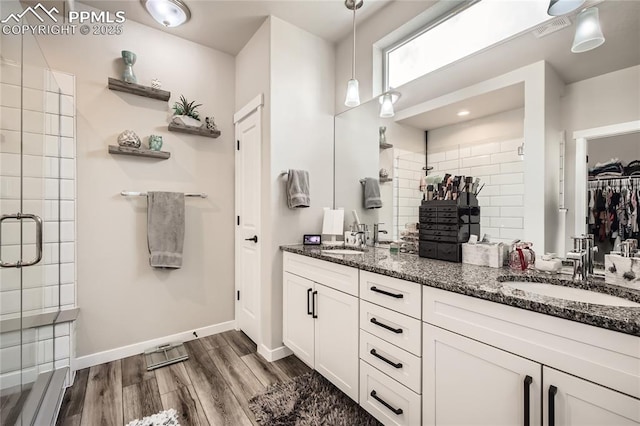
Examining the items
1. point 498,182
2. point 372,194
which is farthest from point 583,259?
point 372,194

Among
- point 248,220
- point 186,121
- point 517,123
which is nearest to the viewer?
point 517,123

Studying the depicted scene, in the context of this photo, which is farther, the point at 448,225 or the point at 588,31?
the point at 448,225

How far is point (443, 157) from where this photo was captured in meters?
1.79

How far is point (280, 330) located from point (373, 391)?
102 cm

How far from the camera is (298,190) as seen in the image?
2.17 metres

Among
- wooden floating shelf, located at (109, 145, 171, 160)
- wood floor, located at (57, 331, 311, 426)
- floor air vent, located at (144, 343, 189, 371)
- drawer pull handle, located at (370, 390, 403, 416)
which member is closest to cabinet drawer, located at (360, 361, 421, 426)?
drawer pull handle, located at (370, 390, 403, 416)

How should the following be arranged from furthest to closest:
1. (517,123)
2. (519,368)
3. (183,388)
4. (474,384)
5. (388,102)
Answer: (388,102) < (183,388) < (517,123) < (474,384) < (519,368)

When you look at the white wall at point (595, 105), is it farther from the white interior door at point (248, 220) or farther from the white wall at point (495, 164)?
the white interior door at point (248, 220)

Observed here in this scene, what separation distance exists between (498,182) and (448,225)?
366 millimetres

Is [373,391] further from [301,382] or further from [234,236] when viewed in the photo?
[234,236]

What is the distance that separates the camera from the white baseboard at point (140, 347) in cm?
210

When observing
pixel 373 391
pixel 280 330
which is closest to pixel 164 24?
pixel 280 330

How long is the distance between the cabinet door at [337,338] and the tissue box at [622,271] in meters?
1.06

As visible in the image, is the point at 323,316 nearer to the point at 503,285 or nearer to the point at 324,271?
the point at 324,271
